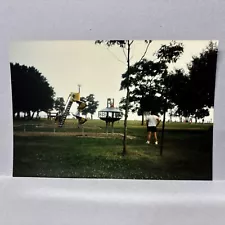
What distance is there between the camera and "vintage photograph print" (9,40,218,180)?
1.05 meters

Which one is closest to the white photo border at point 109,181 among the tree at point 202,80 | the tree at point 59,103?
the tree at point 202,80

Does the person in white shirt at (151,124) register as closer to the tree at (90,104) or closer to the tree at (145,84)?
the tree at (145,84)

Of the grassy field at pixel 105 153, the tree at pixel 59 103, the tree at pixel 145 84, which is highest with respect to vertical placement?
the tree at pixel 145 84

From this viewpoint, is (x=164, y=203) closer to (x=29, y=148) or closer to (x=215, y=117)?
(x=215, y=117)

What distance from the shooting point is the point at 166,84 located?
1057 mm

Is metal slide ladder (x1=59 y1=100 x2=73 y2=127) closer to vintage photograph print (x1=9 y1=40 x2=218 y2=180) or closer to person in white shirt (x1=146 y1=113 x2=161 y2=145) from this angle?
vintage photograph print (x1=9 y1=40 x2=218 y2=180)

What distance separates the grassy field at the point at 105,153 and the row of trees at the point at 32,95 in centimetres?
4

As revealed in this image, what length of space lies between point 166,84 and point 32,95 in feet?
1.50

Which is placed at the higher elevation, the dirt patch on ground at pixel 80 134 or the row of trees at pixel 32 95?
the row of trees at pixel 32 95

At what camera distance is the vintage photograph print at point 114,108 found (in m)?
1.05

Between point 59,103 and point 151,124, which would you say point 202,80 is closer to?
point 151,124
